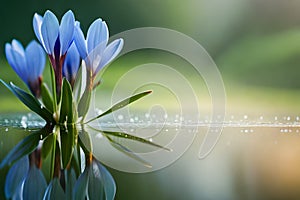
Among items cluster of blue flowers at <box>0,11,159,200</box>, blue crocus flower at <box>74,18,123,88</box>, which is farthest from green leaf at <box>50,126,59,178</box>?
blue crocus flower at <box>74,18,123,88</box>

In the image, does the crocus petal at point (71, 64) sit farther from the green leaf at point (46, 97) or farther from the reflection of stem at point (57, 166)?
the reflection of stem at point (57, 166)

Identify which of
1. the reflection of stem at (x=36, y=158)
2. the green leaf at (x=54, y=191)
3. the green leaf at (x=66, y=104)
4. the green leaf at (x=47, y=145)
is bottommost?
the green leaf at (x=54, y=191)

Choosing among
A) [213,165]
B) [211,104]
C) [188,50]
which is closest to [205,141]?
[213,165]

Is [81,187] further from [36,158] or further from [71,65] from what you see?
[71,65]

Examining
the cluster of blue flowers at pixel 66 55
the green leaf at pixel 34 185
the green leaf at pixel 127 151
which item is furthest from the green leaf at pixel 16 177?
the cluster of blue flowers at pixel 66 55

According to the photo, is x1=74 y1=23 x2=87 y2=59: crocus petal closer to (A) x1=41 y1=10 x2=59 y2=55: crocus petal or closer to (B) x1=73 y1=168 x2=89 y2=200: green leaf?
(A) x1=41 y1=10 x2=59 y2=55: crocus petal

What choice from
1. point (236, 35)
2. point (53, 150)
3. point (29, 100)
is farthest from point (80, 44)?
point (236, 35)
